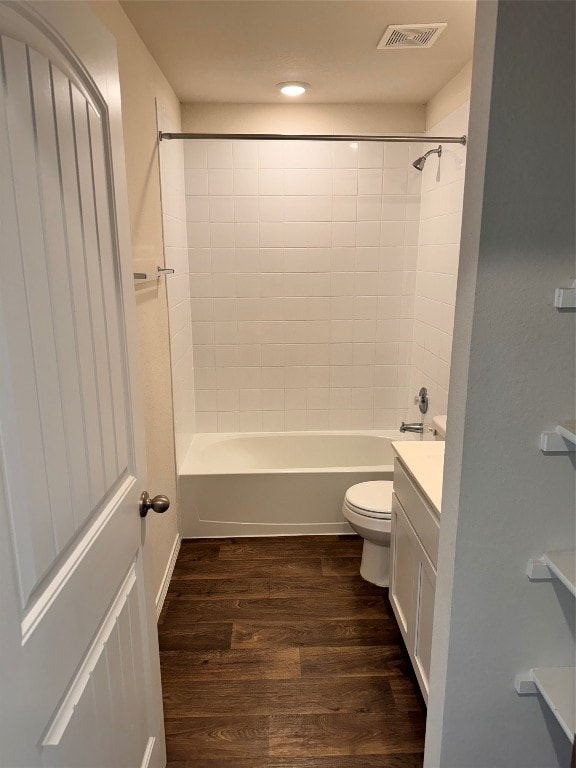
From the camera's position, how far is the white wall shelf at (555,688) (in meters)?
1.11

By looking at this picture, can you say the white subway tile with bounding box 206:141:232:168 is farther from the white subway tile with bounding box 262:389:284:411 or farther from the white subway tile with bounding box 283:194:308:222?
the white subway tile with bounding box 262:389:284:411

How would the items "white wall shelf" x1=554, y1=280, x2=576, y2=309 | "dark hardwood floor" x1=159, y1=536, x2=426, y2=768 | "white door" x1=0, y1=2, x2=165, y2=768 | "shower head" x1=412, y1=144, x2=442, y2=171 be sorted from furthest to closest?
"shower head" x1=412, y1=144, x2=442, y2=171
"dark hardwood floor" x1=159, y1=536, x2=426, y2=768
"white wall shelf" x1=554, y1=280, x2=576, y2=309
"white door" x1=0, y1=2, x2=165, y2=768

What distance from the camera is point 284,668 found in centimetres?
205

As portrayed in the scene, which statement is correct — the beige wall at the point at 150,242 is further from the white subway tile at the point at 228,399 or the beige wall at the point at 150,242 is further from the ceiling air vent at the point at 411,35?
the ceiling air vent at the point at 411,35

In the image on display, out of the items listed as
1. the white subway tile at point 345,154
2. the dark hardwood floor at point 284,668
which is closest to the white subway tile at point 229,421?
the dark hardwood floor at point 284,668

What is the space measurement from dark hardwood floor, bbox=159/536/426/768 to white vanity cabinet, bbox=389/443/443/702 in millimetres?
193

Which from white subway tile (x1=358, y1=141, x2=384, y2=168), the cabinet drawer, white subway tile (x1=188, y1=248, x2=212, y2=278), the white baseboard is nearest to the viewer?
the cabinet drawer

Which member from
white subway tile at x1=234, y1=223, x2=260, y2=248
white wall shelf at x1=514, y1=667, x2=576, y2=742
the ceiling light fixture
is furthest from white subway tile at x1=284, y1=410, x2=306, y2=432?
white wall shelf at x1=514, y1=667, x2=576, y2=742

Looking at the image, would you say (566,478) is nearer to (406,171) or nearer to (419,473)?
(419,473)

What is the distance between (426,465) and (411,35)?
5.56 ft

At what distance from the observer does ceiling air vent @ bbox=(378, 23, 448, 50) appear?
1.98 meters

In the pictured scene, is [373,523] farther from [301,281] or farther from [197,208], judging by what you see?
[197,208]

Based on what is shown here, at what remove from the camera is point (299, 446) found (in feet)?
11.8

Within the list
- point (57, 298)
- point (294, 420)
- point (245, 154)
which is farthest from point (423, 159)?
point (57, 298)
